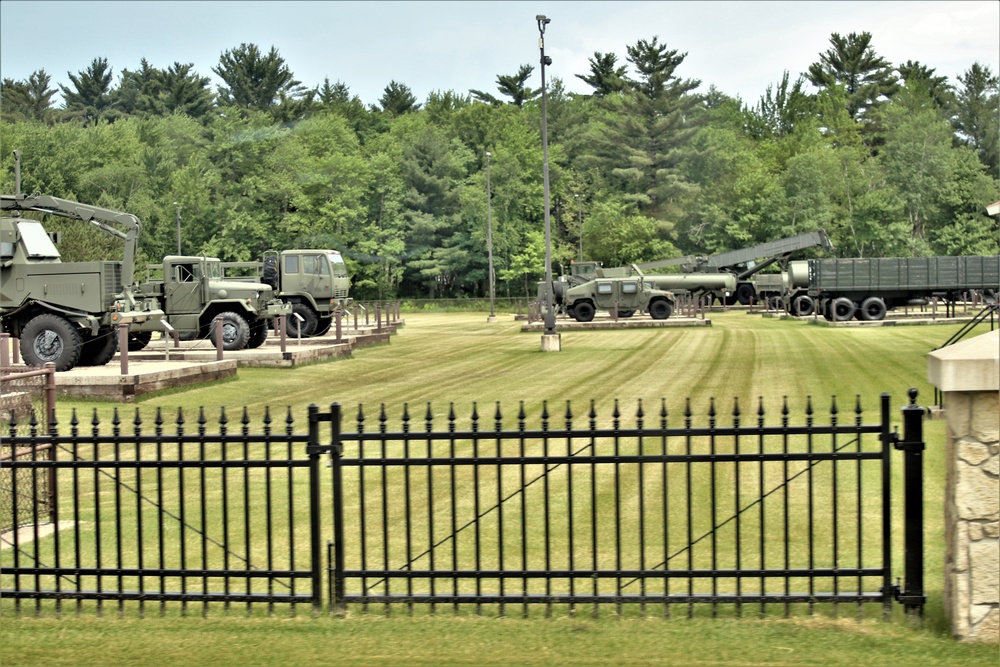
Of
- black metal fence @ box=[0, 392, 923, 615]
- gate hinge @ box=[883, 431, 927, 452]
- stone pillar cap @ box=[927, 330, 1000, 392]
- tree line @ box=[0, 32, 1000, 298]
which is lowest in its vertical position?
black metal fence @ box=[0, 392, 923, 615]

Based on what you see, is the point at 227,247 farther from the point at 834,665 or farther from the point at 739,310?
the point at 834,665

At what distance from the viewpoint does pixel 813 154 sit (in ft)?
253

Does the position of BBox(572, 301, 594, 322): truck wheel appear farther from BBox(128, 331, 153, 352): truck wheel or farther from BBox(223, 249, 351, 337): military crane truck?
Answer: BBox(128, 331, 153, 352): truck wheel

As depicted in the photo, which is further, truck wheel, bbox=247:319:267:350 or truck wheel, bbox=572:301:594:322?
truck wheel, bbox=572:301:594:322

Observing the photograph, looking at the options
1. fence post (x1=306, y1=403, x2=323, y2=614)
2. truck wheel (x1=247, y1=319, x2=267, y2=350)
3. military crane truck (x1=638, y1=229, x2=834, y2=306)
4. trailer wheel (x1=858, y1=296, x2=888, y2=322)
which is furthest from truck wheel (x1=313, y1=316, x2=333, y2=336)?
fence post (x1=306, y1=403, x2=323, y2=614)

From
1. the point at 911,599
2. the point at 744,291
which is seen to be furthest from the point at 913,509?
the point at 744,291

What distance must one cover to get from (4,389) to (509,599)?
945 centimetres

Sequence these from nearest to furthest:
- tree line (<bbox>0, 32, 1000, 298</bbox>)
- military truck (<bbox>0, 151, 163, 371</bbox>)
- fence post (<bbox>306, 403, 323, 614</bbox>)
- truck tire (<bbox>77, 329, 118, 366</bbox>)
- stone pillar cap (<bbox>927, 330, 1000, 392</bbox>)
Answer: stone pillar cap (<bbox>927, 330, 1000, 392</bbox>), fence post (<bbox>306, 403, 323, 614</bbox>), military truck (<bbox>0, 151, 163, 371</bbox>), truck tire (<bbox>77, 329, 118, 366</bbox>), tree line (<bbox>0, 32, 1000, 298</bbox>)

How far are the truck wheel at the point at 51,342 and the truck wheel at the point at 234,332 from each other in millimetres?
6658

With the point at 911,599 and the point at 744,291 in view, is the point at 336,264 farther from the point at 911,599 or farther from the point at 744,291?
the point at 744,291

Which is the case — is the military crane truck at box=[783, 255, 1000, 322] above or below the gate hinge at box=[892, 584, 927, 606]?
above

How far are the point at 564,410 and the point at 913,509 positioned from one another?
1023 cm

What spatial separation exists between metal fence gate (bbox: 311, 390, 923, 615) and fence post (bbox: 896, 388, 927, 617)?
1 cm

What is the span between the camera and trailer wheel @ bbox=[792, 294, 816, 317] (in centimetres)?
4681
